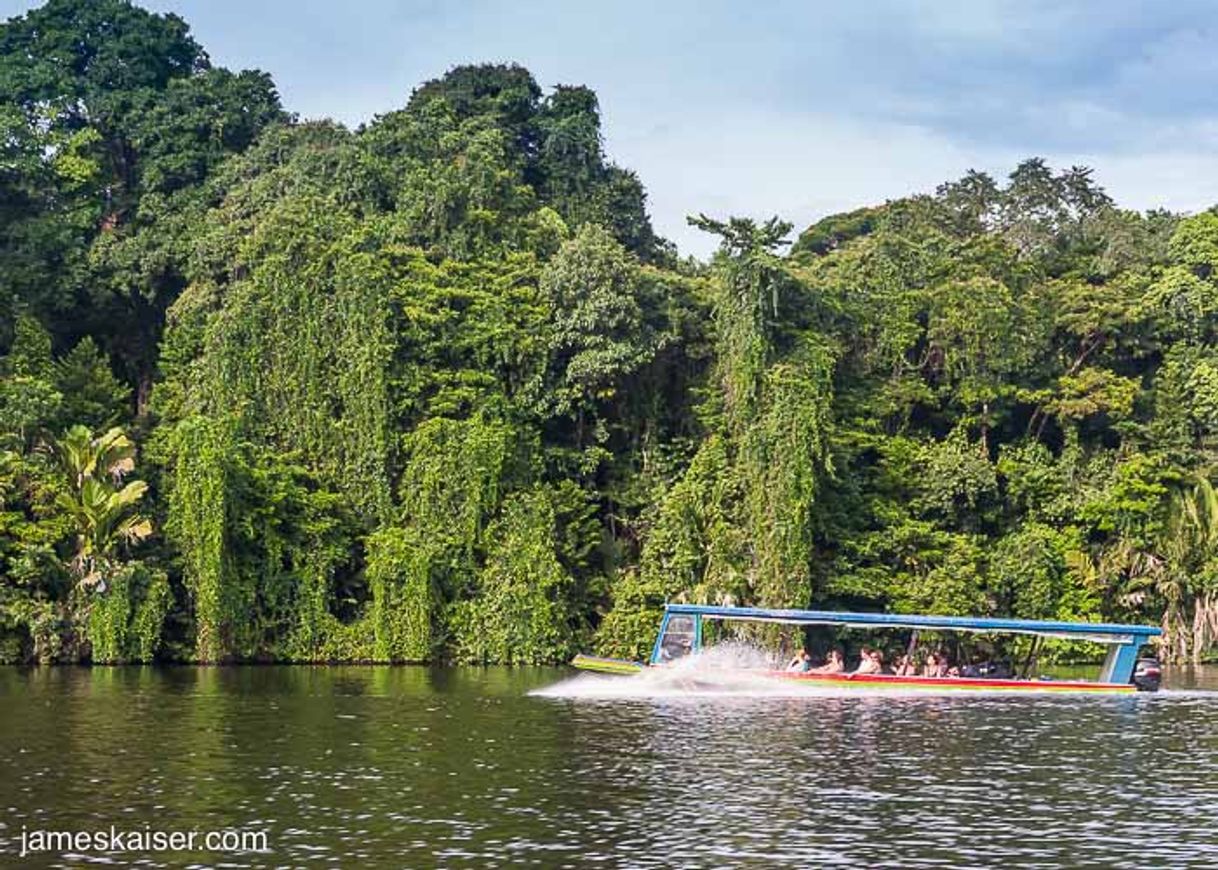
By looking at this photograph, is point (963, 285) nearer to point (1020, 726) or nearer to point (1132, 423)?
point (1132, 423)

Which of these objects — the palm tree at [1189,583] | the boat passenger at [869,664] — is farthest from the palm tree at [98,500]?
the palm tree at [1189,583]

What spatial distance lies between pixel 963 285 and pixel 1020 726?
23572 millimetres

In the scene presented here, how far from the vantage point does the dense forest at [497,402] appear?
45438 millimetres

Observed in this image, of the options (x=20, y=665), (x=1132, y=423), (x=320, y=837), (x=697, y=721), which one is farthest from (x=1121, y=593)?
(x=320, y=837)

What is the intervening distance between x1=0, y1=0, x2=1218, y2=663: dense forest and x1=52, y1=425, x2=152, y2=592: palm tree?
0.34 feet

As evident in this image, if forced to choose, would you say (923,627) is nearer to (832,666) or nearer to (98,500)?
(832,666)

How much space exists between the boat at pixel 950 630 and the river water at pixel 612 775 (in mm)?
774

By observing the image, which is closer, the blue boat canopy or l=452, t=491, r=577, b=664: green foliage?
the blue boat canopy

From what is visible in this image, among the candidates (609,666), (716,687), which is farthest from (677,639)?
(609,666)

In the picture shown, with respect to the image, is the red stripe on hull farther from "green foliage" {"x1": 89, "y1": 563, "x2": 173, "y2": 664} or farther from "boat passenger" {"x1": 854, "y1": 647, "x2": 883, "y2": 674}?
"green foliage" {"x1": 89, "y1": 563, "x2": 173, "y2": 664}

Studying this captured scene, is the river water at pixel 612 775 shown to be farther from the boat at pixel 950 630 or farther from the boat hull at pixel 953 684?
the boat at pixel 950 630

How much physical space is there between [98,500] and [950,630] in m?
22.0

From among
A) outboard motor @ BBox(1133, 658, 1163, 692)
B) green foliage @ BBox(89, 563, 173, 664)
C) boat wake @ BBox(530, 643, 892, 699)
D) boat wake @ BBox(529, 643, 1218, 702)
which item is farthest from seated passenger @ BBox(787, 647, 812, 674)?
green foliage @ BBox(89, 563, 173, 664)

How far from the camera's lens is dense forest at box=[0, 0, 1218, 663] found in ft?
149
